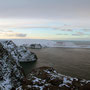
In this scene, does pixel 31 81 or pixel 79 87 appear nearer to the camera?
pixel 79 87

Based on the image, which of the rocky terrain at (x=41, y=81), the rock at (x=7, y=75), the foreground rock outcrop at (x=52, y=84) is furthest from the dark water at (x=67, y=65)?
the foreground rock outcrop at (x=52, y=84)

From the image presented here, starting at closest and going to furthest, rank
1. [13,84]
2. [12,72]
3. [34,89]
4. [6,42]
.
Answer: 1. [34,89]
2. [13,84]
3. [12,72]
4. [6,42]

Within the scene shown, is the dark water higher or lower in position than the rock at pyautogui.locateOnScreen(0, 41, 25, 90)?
lower

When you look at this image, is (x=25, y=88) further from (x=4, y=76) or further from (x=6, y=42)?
(x=6, y=42)

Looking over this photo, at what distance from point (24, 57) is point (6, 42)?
13.2 meters

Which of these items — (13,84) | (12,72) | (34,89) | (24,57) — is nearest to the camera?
(34,89)

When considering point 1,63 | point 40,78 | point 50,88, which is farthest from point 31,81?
point 1,63

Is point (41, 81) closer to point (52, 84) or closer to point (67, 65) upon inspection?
point (52, 84)

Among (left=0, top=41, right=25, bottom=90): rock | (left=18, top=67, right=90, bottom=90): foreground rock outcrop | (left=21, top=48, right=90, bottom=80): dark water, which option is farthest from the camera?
(left=21, top=48, right=90, bottom=80): dark water

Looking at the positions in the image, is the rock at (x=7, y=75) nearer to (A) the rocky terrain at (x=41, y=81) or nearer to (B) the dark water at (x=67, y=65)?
(A) the rocky terrain at (x=41, y=81)

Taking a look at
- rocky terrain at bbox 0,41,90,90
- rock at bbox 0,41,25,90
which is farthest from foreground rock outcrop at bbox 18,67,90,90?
rock at bbox 0,41,25,90

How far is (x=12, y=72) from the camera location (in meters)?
19.6

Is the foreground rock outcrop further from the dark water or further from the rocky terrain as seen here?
the dark water

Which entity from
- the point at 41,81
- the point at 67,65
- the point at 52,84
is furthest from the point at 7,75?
the point at 67,65
